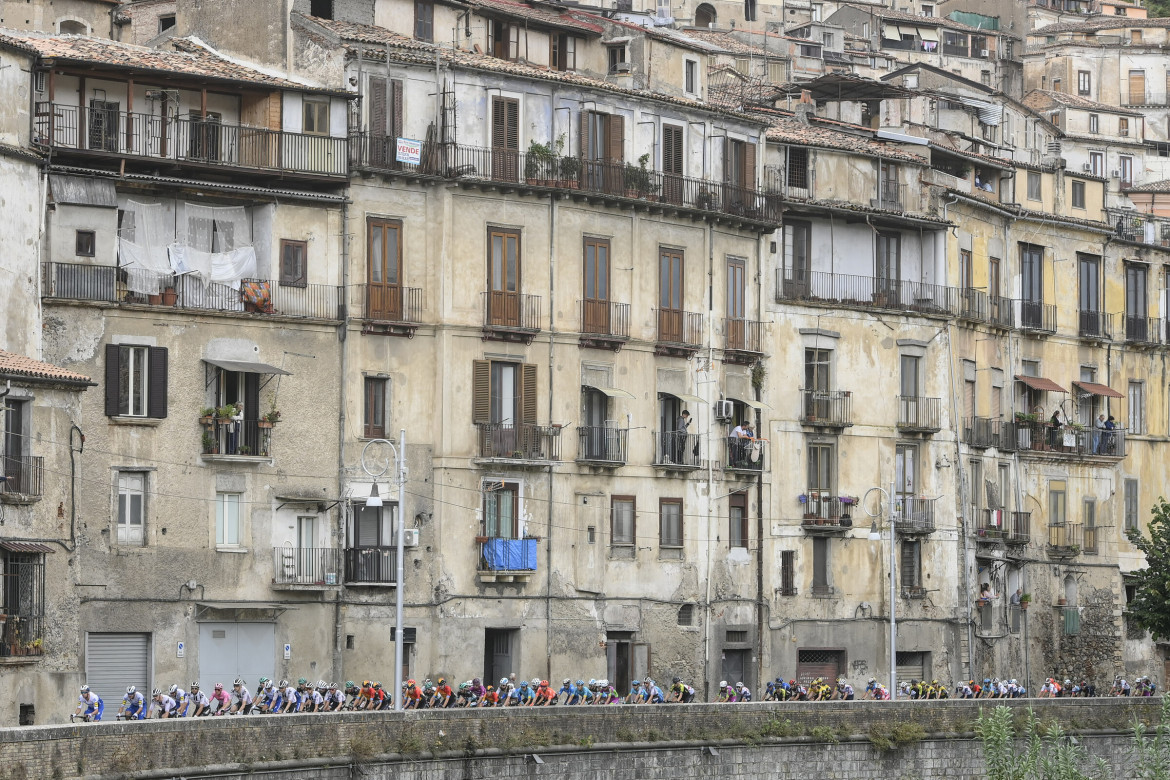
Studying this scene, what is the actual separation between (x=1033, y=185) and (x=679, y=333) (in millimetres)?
20593

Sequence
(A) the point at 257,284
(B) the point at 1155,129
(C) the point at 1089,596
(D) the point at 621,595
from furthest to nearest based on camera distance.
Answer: (B) the point at 1155,129, (C) the point at 1089,596, (D) the point at 621,595, (A) the point at 257,284

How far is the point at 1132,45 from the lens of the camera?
434 feet

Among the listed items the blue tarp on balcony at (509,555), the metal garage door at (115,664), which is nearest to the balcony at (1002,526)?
the blue tarp on balcony at (509,555)

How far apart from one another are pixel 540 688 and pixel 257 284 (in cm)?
1308

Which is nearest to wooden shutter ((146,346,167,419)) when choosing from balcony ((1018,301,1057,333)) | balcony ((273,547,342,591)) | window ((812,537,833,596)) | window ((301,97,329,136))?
balcony ((273,547,342,591))

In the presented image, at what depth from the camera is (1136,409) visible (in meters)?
91.5

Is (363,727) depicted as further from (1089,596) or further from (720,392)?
(1089,596)

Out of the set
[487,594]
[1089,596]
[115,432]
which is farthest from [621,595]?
[1089,596]

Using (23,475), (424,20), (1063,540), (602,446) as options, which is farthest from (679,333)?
(23,475)

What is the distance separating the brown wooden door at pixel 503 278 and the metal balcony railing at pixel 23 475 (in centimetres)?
1618

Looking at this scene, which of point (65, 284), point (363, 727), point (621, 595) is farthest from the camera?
point (621, 595)

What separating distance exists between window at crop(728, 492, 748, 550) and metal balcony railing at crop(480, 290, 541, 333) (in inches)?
380

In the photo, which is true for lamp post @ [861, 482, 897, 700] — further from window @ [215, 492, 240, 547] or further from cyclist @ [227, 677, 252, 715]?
cyclist @ [227, 677, 252, 715]

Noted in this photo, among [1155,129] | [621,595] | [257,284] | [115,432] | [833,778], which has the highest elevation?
[1155,129]
